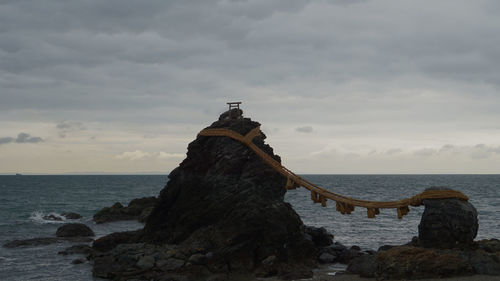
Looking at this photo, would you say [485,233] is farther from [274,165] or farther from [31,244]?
[31,244]

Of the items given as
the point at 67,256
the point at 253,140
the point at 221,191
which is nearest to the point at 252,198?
the point at 221,191

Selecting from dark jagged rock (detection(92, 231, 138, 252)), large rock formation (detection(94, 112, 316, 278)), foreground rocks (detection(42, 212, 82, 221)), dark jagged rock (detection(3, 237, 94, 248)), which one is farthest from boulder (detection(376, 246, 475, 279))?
foreground rocks (detection(42, 212, 82, 221))

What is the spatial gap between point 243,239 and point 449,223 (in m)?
10.8

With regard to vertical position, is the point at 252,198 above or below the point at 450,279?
above

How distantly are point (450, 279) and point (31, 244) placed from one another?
3033 centimetres

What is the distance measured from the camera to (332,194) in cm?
2561

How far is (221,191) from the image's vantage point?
28.0 metres

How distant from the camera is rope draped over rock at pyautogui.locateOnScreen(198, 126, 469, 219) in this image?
2208cm

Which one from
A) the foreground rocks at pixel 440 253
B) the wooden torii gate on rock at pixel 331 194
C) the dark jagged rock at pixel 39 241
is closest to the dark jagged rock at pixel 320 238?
the wooden torii gate on rock at pixel 331 194

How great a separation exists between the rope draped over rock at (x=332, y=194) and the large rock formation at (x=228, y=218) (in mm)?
575

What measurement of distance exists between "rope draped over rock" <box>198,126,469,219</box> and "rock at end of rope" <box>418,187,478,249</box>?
391mm

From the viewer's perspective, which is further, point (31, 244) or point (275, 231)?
point (31, 244)

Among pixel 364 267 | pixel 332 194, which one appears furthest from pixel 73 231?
pixel 364 267

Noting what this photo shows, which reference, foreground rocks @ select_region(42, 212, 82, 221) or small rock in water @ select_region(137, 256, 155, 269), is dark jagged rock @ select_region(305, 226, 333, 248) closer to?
small rock in water @ select_region(137, 256, 155, 269)
